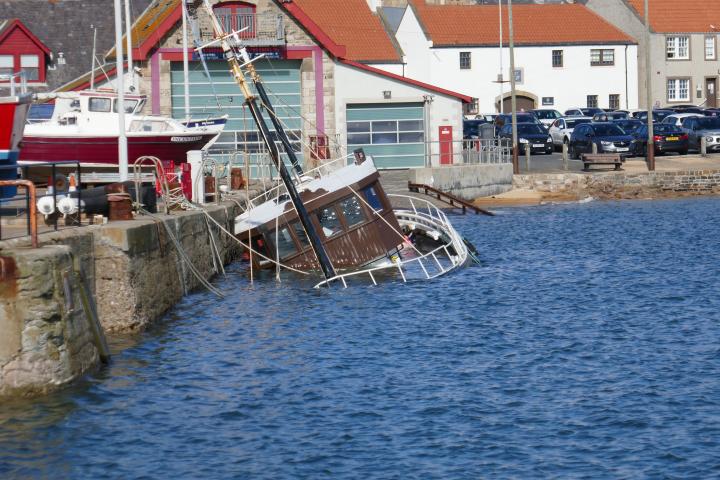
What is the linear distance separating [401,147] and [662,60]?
38653 mm

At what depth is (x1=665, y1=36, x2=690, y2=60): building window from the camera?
8694cm

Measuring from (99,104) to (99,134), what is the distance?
1.40 meters

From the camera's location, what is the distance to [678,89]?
8794cm

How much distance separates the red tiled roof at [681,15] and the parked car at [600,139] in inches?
1231

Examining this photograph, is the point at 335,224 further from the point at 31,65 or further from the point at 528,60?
the point at 528,60

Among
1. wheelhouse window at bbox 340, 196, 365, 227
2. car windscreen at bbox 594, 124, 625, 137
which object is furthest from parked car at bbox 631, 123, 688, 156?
wheelhouse window at bbox 340, 196, 365, 227

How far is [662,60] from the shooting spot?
284 ft

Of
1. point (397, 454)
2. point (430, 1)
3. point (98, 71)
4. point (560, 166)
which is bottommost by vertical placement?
point (397, 454)

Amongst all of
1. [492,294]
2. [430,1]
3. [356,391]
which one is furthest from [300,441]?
[430,1]

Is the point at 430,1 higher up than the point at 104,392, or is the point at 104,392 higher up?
the point at 430,1

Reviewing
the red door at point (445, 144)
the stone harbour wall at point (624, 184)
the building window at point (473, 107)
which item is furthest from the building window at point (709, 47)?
the red door at point (445, 144)

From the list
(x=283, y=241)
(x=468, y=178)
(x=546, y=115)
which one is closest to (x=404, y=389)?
(x=283, y=241)

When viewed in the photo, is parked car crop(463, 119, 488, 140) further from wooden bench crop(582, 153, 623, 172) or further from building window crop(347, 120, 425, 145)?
wooden bench crop(582, 153, 623, 172)

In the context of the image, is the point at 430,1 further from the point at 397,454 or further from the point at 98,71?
the point at 397,454
